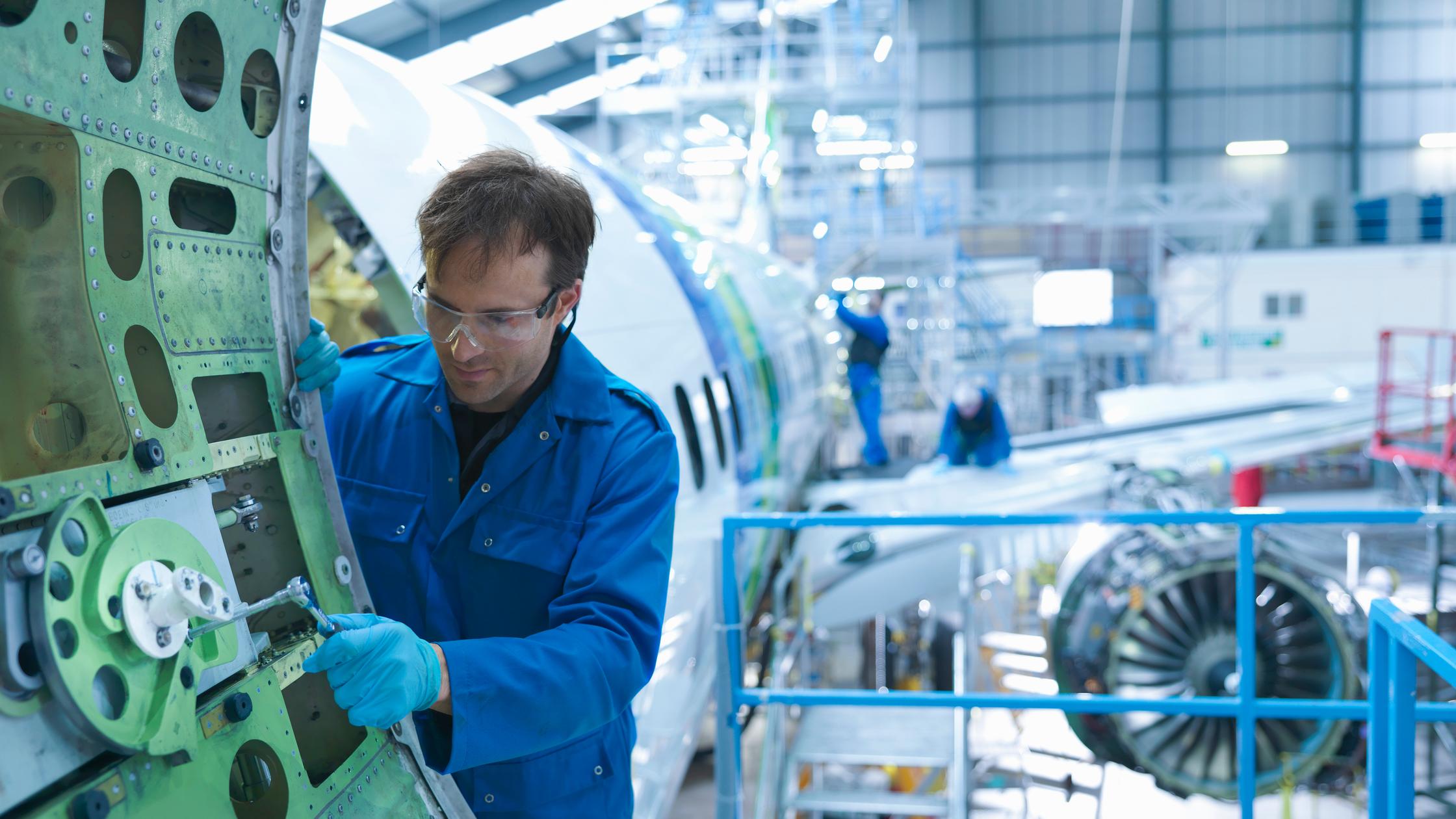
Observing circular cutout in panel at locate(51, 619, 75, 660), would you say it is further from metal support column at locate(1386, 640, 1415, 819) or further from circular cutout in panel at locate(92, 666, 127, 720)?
metal support column at locate(1386, 640, 1415, 819)

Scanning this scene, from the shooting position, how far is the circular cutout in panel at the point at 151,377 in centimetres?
172

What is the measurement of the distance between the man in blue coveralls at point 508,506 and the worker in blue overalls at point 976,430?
8.42 m

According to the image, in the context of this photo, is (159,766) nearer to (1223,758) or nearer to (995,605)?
(1223,758)

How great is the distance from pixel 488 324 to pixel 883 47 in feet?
54.3

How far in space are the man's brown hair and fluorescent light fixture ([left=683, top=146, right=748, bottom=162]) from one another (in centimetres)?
1665

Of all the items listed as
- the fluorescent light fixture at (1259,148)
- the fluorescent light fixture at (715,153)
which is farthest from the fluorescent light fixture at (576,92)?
the fluorescent light fixture at (1259,148)

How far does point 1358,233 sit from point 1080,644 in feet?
81.9

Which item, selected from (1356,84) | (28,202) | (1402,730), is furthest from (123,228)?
(1356,84)

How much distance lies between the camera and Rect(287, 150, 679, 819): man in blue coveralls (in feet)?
6.31

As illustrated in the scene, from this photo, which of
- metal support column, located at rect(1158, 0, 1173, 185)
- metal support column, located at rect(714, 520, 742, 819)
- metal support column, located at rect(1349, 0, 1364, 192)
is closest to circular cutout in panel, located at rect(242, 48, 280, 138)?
metal support column, located at rect(714, 520, 742, 819)

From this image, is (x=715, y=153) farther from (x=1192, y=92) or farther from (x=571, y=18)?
(x=1192, y=92)

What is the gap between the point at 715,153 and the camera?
19.7 m

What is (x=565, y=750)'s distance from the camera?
233 cm

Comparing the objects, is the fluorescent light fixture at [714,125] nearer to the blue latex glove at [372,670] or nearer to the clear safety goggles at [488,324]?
the clear safety goggles at [488,324]
